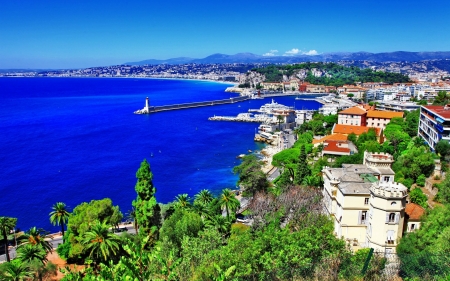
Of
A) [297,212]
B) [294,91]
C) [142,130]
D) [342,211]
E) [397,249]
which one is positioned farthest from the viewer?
[294,91]

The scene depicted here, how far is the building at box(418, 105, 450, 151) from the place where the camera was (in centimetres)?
3313

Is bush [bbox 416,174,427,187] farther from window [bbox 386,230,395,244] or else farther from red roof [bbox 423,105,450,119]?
window [bbox 386,230,395,244]

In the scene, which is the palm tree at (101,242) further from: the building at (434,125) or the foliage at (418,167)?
the building at (434,125)

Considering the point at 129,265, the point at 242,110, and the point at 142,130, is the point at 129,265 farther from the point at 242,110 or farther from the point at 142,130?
the point at 242,110

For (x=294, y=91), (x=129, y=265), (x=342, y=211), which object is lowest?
(x=294, y=91)

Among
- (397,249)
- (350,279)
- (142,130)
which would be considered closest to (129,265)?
(350,279)

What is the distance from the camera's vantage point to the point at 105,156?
53000 mm

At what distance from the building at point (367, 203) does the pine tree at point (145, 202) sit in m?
10.2

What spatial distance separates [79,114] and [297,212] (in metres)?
85.8

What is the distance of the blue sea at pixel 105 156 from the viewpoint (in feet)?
124

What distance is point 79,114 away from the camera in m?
95.2

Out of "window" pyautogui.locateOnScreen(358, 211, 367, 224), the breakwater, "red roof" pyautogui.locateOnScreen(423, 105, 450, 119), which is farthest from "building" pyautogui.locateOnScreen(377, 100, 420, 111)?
"window" pyautogui.locateOnScreen(358, 211, 367, 224)

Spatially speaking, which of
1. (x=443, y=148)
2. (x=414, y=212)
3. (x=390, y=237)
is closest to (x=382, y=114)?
(x=443, y=148)

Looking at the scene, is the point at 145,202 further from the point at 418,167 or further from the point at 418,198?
the point at 418,167
